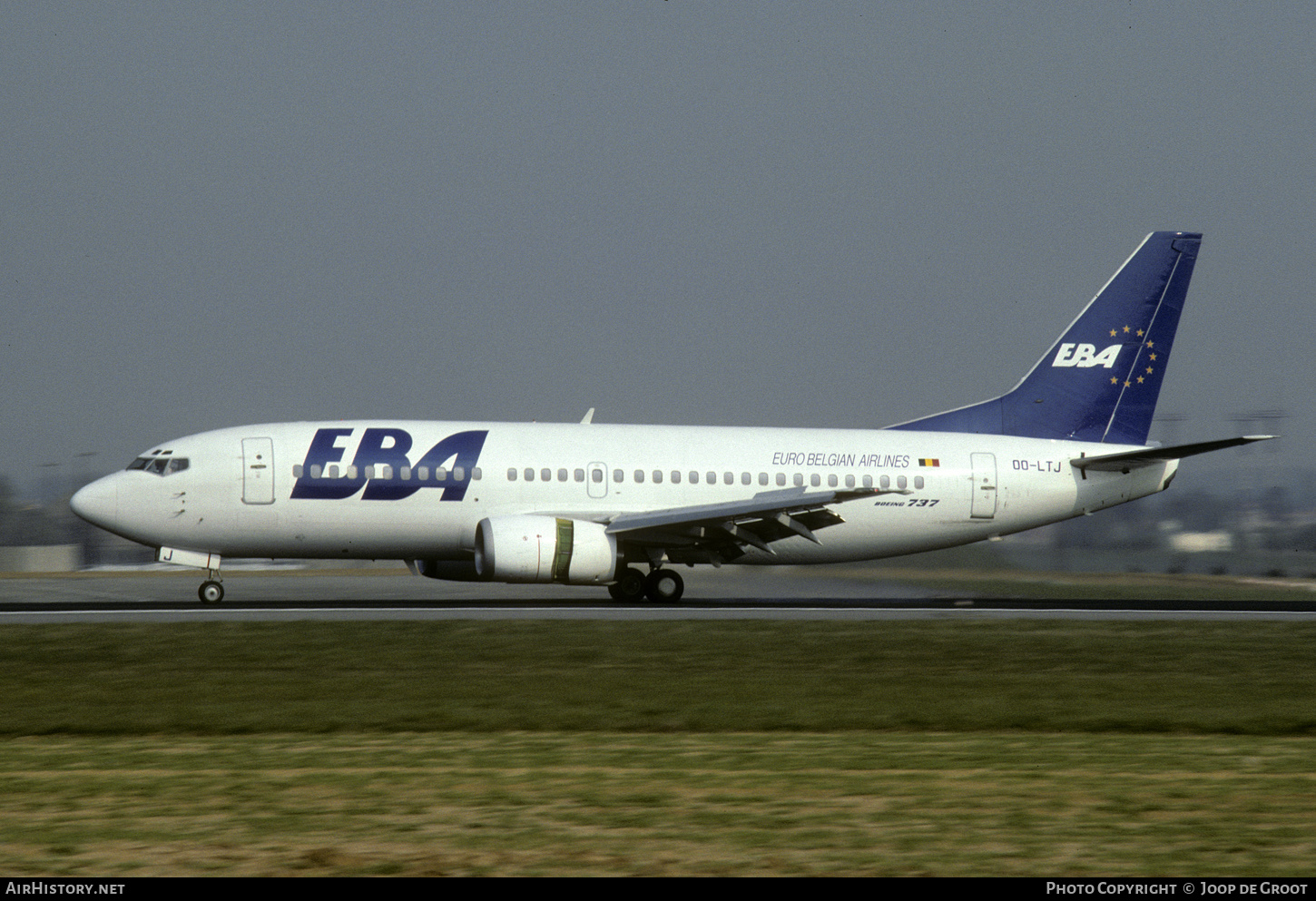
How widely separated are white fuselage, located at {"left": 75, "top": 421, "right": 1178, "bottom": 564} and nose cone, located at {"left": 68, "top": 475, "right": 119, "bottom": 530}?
0.08 feet

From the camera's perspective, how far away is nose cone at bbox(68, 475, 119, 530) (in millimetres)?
25344

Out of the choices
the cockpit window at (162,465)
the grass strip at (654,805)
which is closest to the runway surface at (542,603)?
the cockpit window at (162,465)

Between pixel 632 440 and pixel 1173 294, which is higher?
pixel 1173 294

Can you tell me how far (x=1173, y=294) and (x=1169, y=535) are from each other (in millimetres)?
17365

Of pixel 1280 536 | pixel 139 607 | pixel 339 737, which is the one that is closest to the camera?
pixel 339 737

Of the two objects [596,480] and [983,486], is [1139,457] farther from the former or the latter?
[596,480]

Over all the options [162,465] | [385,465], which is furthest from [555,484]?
[162,465]

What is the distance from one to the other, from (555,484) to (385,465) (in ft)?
11.3

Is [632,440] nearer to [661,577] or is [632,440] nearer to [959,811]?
[661,577]

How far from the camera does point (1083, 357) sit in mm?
31484

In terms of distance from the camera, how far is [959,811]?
8.64 metres

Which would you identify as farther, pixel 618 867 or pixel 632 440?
pixel 632 440

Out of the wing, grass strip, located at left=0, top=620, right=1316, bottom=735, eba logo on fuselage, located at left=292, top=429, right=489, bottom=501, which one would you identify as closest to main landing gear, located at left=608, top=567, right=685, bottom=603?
the wing
